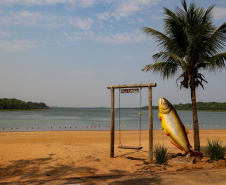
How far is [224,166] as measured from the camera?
919cm

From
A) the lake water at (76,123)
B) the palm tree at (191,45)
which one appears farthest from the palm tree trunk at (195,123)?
the lake water at (76,123)

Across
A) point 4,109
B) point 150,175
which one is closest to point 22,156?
point 150,175

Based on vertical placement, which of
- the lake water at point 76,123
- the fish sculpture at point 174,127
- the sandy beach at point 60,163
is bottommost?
the lake water at point 76,123

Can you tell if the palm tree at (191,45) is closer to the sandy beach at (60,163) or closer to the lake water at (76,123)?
the sandy beach at (60,163)

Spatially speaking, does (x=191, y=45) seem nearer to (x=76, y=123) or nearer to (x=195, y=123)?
(x=195, y=123)

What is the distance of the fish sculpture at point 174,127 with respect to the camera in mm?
9750

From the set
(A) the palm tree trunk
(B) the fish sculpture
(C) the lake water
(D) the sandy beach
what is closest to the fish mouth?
(B) the fish sculpture

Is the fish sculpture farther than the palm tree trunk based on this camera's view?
No

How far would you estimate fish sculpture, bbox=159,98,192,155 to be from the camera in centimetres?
975

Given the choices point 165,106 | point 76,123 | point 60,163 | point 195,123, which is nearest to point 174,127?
point 165,106

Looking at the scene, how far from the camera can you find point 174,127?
977 cm

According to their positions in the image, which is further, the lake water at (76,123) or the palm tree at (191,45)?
the lake water at (76,123)

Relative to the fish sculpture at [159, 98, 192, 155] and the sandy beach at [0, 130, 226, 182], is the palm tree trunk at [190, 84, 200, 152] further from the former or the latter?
the sandy beach at [0, 130, 226, 182]

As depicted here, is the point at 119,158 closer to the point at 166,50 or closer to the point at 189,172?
the point at 189,172
